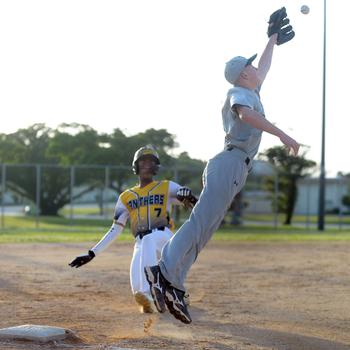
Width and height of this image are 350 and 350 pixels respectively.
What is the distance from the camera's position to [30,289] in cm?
1044

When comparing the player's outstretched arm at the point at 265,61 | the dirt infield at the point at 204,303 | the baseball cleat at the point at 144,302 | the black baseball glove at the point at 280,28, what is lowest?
the dirt infield at the point at 204,303

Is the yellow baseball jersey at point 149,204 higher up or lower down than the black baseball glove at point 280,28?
A: lower down

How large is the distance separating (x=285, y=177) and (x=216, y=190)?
105ft

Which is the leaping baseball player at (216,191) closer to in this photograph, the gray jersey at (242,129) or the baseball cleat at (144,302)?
the gray jersey at (242,129)

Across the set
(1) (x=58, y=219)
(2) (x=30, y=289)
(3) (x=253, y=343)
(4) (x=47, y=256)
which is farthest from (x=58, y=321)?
(1) (x=58, y=219)

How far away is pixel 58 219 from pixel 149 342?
1068 inches

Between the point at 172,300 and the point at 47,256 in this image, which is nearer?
the point at 172,300

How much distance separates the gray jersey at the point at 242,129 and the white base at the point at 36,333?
75.5 inches

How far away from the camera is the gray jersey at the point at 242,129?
583cm

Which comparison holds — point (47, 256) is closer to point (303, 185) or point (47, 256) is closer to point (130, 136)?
point (130, 136)

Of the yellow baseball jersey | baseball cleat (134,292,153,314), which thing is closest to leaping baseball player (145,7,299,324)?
baseball cleat (134,292,153,314)

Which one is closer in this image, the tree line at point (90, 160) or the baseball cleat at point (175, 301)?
the baseball cleat at point (175, 301)

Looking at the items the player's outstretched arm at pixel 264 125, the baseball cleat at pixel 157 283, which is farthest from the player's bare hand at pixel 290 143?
the baseball cleat at pixel 157 283

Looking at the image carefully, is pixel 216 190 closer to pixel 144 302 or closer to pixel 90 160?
pixel 144 302
